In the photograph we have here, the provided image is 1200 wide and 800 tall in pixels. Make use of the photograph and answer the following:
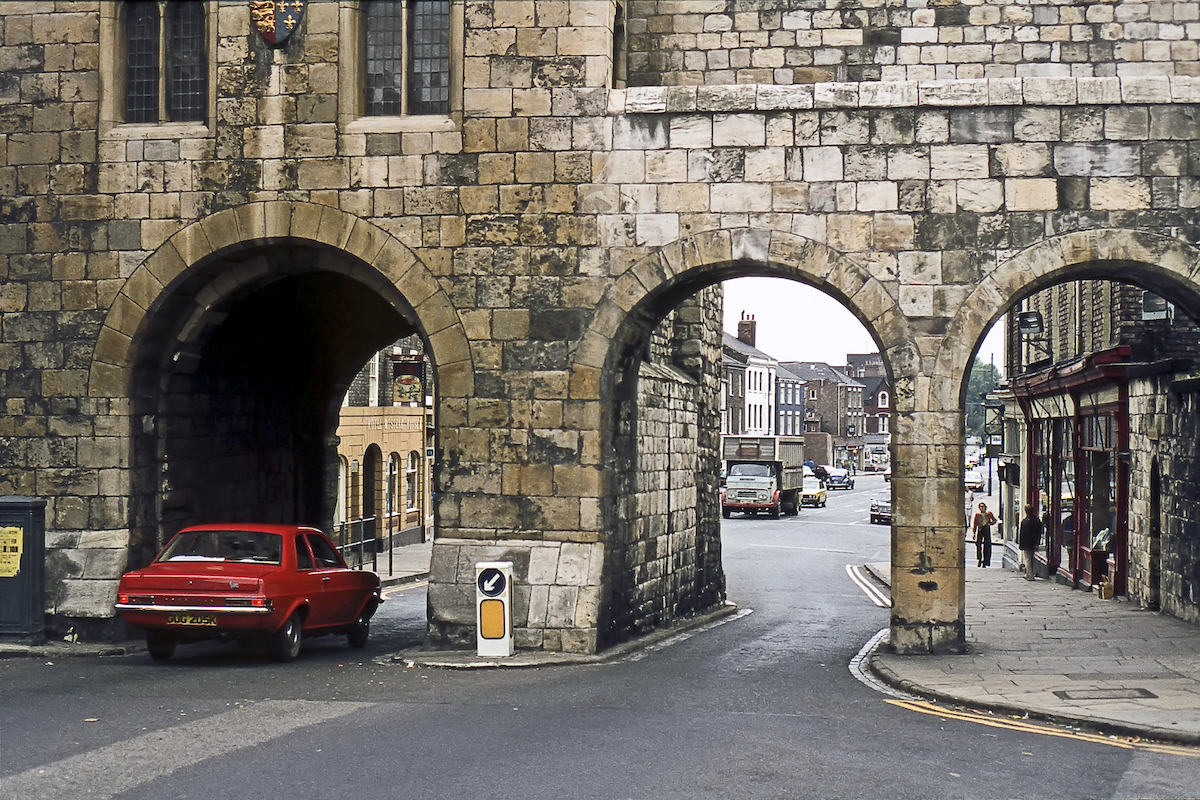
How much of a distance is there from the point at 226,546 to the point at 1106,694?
8536 mm

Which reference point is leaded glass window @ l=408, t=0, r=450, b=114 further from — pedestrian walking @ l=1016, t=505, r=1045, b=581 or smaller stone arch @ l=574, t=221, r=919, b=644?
pedestrian walking @ l=1016, t=505, r=1045, b=581

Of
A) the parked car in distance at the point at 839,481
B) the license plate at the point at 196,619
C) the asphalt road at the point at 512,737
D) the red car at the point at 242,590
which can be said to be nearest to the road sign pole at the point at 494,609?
the asphalt road at the point at 512,737

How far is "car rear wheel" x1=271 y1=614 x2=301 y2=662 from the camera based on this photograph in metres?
13.5

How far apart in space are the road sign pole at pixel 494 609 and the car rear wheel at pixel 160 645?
3092mm

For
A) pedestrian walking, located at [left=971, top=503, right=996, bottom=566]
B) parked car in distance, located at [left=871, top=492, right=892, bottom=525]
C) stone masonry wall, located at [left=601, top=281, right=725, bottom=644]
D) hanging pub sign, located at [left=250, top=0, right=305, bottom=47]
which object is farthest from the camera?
parked car in distance, located at [left=871, top=492, right=892, bottom=525]

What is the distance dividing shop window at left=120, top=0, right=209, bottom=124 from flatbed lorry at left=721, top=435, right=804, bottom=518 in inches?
1565

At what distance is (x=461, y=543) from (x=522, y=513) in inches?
28.8

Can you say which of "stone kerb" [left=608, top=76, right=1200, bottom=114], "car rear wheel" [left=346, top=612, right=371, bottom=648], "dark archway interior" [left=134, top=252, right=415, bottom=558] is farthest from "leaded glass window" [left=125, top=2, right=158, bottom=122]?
"car rear wheel" [left=346, top=612, right=371, bottom=648]

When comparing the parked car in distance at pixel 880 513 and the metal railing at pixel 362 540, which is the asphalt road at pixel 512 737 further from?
the parked car in distance at pixel 880 513

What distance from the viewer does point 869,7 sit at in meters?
14.8

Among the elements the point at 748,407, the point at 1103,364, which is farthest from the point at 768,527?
the point at 748,407

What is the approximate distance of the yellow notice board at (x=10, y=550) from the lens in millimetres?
14680

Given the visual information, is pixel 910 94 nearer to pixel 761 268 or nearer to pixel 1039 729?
pixel 761 268

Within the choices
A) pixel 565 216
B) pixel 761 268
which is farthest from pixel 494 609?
pixel 761 268
